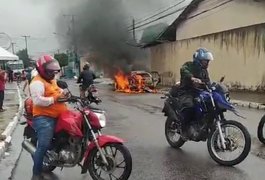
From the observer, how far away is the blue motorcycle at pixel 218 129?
6.36 m

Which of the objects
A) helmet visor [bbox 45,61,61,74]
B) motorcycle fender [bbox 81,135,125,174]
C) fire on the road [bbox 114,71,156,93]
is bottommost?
fire on the road [bbox 114,71,156,93]

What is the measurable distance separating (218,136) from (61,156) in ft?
7.73

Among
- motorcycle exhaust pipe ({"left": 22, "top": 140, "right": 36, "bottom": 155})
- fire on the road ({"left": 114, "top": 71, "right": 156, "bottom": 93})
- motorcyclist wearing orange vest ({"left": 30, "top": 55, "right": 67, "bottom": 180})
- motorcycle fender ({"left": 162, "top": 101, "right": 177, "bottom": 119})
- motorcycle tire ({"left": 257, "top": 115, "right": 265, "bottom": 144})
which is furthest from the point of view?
fire on the road ({"left": 114, "top": 71, "right": 156, "bottom": 93})

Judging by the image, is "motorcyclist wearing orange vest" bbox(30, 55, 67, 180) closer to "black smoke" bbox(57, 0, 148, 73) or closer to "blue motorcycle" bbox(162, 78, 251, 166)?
"blue motorcycle" bbox(162, 78, 251, 166)

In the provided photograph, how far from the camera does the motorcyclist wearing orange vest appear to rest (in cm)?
548

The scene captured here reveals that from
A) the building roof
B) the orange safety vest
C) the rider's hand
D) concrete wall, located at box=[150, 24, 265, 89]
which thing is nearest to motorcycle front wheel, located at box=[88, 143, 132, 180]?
the orange safety vest

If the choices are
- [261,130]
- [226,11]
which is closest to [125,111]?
[261,130]

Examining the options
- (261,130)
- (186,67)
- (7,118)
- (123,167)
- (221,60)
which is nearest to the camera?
(123,167)

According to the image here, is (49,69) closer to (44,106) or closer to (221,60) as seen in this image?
(44,106)

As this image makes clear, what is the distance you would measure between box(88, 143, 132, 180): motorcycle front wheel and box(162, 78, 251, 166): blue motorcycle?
5.90 feet

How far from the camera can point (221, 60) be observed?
24.4m

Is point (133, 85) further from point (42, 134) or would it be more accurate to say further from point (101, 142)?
point (101, 142)

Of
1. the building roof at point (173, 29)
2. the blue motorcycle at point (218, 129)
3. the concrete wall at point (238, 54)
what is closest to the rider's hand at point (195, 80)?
the blue motorcycle at point (218, 129)

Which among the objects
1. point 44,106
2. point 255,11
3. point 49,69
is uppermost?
point 255,11
